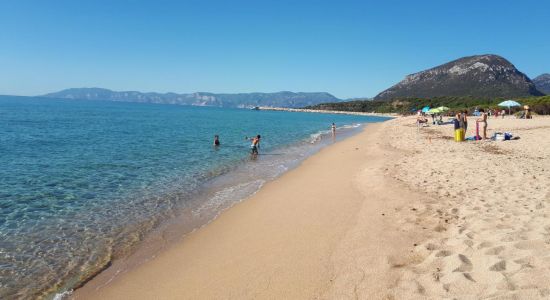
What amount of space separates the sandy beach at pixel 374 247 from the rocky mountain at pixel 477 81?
152034 millimetres

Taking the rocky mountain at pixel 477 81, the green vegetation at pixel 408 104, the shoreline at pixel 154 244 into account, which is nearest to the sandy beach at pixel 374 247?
the shoreline at pixel 154 244

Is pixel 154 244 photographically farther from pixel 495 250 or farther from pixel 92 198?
pixel 495 250

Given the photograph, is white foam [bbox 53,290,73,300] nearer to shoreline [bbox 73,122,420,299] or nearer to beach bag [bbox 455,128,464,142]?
shoreline [bbox 73,122,420,299]

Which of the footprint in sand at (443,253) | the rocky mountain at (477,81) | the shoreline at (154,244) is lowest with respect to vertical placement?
the shoreline at (154,244)

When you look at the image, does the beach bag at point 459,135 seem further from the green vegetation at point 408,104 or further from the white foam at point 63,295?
the green vegetation at point 408,104

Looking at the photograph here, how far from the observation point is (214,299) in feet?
17.6

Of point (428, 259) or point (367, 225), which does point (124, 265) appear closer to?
point (367, 225)

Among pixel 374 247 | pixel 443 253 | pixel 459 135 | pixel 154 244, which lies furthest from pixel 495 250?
pixel 459 135

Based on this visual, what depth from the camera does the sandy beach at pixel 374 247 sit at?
482 centimetres

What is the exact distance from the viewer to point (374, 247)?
6.56 m

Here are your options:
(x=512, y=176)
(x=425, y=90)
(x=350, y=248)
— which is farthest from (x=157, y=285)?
(x=425, y=90)

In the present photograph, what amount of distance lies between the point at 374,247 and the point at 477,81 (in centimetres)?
18448

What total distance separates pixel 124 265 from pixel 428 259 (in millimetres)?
5966

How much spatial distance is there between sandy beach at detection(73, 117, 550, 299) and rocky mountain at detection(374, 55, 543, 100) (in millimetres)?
152034
